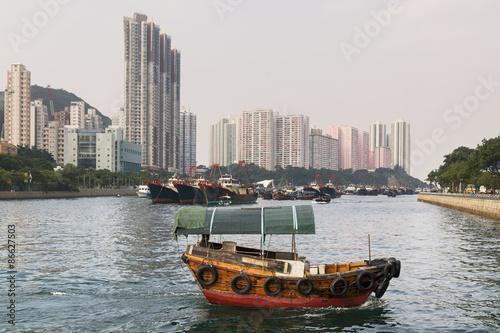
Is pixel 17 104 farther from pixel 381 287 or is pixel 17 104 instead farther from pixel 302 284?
pixel 381 287

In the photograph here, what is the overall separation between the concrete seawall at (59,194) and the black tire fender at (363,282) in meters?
97.2

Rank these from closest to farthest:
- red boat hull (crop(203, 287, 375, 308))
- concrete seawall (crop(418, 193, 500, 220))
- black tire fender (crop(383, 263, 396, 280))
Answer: red boat hull (crop(203, 287, 375, 308)), black tire fender (crop(383, 263, 396, 280)), concrete seawall (crop(418, 193, 500, 220))

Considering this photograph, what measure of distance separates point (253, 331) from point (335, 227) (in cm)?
3568

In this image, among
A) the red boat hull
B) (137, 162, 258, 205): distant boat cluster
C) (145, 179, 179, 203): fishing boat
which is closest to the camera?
the red boat hull

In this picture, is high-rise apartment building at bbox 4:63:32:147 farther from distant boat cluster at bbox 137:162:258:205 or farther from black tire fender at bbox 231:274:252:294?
black tire fender at bbox 231:274:252:294

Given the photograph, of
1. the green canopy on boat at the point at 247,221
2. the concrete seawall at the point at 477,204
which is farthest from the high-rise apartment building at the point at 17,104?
the green canopy on boat at the point at 247,221

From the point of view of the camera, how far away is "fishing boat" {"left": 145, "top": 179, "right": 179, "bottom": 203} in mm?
98625

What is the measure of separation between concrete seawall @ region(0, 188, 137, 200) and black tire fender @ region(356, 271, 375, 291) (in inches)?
3826

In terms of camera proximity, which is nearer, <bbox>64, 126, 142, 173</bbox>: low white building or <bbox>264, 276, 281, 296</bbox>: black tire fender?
<bbox>264, 276, 281, 296</bbox>: black tire fender

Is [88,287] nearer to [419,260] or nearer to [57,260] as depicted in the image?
[57,260]

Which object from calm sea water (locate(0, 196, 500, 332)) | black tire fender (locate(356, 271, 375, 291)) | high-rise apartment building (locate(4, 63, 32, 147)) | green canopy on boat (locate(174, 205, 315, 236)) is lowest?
calm sea water (locate(0, 196, 500, 332))

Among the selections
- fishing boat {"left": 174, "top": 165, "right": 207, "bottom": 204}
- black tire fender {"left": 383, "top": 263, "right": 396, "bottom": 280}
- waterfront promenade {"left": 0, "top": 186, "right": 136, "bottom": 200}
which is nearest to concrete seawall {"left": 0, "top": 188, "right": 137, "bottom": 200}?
waterfront promenade {"left": 0, "top": 186, "right": 136, "bottom": 200}

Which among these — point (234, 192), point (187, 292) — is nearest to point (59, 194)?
point (234, 192)

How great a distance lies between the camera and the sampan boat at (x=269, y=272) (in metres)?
15.8
